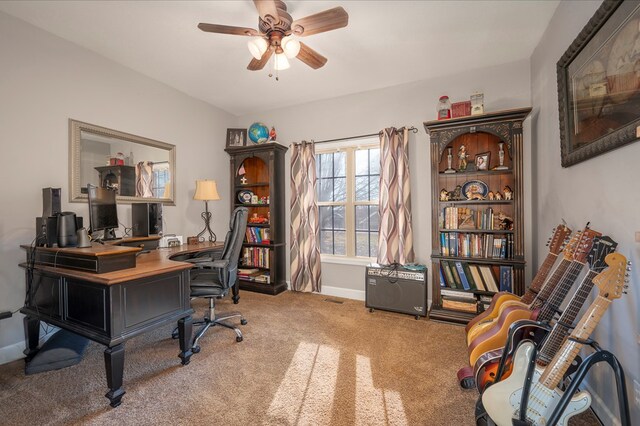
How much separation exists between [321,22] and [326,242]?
2.72 meters

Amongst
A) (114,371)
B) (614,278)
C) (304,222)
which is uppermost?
(304,222)

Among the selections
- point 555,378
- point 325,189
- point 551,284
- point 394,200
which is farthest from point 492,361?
point 325,189

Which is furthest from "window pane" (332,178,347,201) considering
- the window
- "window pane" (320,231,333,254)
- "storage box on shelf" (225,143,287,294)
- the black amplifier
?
the black amplifier

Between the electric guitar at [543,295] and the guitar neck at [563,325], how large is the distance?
296 mm

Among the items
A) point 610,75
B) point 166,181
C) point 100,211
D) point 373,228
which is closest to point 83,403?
point 100,211

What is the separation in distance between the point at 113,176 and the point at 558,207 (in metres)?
4.12

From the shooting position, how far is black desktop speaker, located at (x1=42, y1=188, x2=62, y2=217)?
216 cm

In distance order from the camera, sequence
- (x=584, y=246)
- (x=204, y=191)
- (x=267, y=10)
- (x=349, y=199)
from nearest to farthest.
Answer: (x=584, y=246), (x=267, y=10), (x=204, y=191), (x=349, y=199)

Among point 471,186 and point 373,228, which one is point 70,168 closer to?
point 373,228

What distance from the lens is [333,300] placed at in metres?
3.44

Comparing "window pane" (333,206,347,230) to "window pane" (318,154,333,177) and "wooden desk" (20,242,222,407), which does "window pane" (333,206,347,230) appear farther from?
"wooden desk" (20,242,222,407)

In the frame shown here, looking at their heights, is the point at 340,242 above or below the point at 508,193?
below

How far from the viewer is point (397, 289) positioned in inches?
115

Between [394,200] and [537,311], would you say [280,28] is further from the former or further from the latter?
[537,311]
